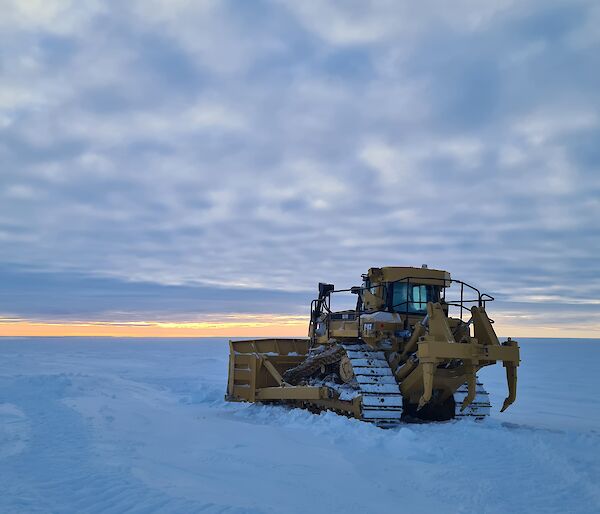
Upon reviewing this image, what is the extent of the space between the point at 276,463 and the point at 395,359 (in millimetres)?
4814

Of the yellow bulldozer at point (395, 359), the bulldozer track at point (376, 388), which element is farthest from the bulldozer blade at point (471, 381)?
the bulldozer track at point (376, 388)

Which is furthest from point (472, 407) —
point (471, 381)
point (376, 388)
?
point (376, 388)

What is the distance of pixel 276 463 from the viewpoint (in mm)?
7949

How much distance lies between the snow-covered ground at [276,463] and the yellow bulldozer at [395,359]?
0.75 meters

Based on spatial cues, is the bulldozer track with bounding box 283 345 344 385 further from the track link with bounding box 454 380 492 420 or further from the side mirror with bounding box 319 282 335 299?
the track link with bounding box 454 380 492 420

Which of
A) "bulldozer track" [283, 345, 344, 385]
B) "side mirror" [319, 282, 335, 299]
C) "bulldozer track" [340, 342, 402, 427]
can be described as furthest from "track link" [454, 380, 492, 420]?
"side mirror" [319, 282, 335, 299]

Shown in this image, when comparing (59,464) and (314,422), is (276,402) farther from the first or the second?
(59,464)

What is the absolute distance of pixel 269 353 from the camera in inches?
623

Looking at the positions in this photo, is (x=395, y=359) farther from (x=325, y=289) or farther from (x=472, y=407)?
(x=325, y=289)

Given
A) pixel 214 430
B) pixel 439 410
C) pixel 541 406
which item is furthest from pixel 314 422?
pixel 541 406

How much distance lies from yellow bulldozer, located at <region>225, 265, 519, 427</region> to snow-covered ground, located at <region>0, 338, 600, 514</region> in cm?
75

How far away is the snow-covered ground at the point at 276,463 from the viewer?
616cm

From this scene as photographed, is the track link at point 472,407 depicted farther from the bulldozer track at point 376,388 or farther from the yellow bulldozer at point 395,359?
the bulldozer track at point 376,388

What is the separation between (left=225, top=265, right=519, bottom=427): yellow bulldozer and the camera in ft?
35.5
